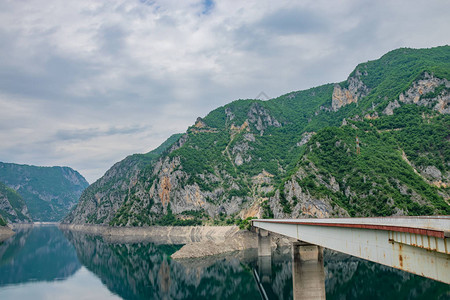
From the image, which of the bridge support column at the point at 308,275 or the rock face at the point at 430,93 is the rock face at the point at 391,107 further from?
the bridge support column at the point at 308,275

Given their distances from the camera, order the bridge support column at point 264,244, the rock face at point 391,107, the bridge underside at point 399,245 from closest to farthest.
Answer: the bridge underside at point 399,245 → the bridge support column at point 264,244 → the rock face at point 391,107

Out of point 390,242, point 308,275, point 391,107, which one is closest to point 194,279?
point 308,275

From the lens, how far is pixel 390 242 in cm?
2645

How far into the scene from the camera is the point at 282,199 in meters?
147

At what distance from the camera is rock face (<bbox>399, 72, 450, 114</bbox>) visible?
160m

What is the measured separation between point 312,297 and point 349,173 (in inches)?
4139

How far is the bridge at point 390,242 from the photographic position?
21156mm

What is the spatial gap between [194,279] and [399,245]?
63.8 meters

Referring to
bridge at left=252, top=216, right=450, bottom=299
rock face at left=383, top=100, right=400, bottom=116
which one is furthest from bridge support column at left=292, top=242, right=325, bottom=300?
rock face at left=383, top=100, right=400, bottom=116

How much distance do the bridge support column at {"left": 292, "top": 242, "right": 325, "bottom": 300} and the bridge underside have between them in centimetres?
782

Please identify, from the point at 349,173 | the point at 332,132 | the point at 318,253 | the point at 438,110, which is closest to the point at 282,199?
the point at 349,173

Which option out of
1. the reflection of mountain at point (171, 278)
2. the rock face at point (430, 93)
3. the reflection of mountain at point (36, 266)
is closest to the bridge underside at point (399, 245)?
the reflection of mountain at point (171, 278)

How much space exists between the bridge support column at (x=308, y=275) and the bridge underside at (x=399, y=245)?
7.82m

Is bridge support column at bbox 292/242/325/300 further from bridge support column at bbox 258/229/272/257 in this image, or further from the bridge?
bridge support column at bbox 258/229/272/257
